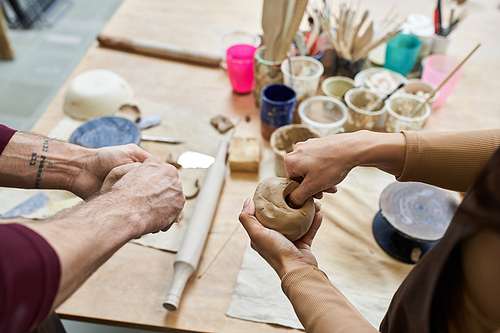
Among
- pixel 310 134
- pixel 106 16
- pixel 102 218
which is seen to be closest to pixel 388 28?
pixel 310 134

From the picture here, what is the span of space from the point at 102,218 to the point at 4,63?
3948 mm

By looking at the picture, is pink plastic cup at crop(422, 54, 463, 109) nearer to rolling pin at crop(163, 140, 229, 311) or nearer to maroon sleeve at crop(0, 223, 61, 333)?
rolling pin at crop(163, 140, 229, 311)

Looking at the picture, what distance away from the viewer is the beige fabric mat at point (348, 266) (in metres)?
1.20

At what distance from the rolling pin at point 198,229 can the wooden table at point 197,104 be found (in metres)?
0.06

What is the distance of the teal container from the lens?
6.30 ft

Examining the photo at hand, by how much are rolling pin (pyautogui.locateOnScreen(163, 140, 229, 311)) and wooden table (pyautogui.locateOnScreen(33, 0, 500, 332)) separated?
6cm

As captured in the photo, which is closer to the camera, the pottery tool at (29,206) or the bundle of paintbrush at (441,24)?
the pottery tool at (29,206)

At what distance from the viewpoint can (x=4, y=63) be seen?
3.78 m

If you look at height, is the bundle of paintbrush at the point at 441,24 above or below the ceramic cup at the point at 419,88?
above

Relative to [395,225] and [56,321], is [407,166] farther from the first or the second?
[56,321]

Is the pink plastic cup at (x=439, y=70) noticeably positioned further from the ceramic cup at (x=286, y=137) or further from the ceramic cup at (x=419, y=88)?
the ceramic cup at (x=286, y=137)

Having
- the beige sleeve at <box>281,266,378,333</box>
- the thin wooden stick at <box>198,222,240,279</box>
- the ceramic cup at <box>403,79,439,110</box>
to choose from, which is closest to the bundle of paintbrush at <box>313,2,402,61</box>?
the ceramic cup at <box>403,79,439,110</box>

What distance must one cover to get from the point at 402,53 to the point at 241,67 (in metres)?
0.90

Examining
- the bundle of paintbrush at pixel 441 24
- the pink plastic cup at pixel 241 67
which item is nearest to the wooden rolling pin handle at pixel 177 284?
the pink plastic cup at pixel 241 67
